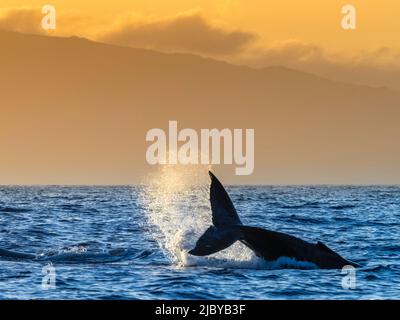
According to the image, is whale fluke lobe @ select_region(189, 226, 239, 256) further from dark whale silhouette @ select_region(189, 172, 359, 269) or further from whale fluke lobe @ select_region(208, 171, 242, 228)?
whale fluke lobe @ select_region(208, 171, 242, 228)

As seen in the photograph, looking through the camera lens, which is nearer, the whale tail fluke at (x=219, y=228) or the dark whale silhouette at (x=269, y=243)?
the whale tail fluke at (x=219, y=228)

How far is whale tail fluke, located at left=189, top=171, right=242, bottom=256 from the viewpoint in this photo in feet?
68.8

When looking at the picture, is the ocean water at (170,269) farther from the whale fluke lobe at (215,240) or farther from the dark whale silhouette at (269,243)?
the whale fluke lobe at (215,240)

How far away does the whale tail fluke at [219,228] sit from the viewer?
20984 mm

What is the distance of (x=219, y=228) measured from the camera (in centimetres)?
2230

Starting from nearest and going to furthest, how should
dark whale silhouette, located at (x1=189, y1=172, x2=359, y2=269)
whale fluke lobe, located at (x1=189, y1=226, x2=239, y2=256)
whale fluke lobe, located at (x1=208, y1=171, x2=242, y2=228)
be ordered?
whale fluke lobe, located at (x1=189, y1=226, x2=239, y2=256)
dark whale silhouette, located at (x1=189, y1=172, x2=359, y2=269)
whale fluke lobe, located at (x1=208, y1=171, x2=242, y2=228)

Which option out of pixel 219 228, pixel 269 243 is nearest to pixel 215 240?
pixel 219 228

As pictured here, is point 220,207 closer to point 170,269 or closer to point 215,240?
point 215,240

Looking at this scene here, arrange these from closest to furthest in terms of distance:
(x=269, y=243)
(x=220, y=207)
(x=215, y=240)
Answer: (x=215, y=240) → (x=269, y=243) → (x=220, y=207)

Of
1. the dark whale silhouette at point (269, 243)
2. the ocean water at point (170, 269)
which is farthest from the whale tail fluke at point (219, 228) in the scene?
the ocean water at point (170, 269)

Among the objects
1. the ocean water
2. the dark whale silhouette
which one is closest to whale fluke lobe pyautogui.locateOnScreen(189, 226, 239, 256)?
the dark whale silhouette

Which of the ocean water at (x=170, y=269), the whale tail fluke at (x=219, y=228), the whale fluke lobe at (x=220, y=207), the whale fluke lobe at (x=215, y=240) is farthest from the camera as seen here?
the whale fluke lobe at (x=220, y=207)
